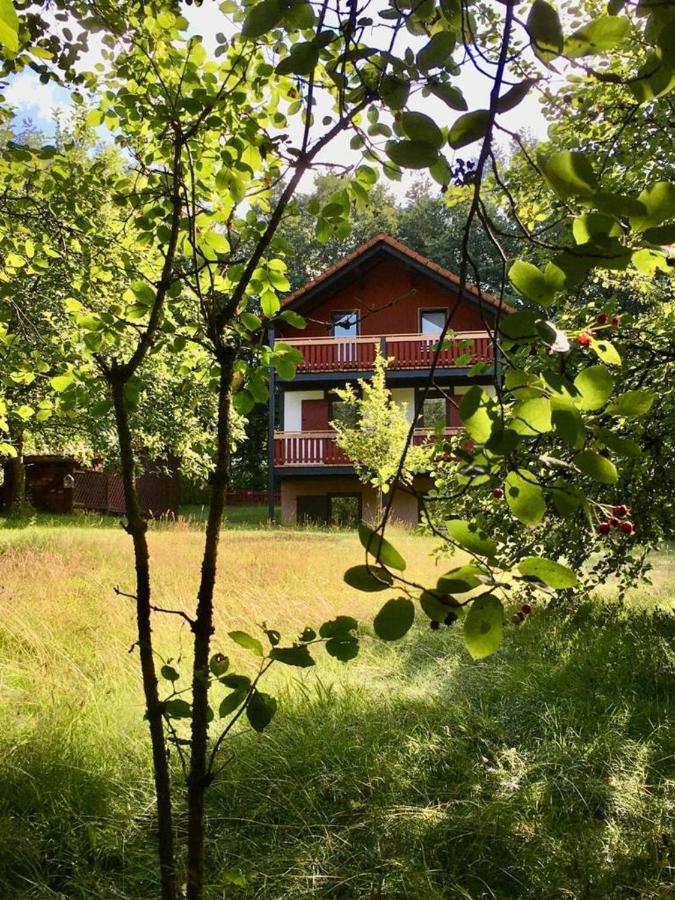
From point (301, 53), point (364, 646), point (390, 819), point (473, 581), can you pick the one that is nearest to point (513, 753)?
point (390, 819)

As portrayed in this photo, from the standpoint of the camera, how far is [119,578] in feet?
22.2

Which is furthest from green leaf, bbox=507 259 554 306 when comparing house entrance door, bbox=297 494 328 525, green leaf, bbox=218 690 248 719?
house entrance door, bbox=297 494 328 525

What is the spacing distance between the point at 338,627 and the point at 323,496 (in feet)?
57.4

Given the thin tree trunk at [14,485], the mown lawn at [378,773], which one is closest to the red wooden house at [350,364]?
the thin tree trunk at [14,485]

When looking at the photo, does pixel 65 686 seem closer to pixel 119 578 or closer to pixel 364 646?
pixel 364 646

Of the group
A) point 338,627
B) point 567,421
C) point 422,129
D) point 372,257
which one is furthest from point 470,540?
point 372,257

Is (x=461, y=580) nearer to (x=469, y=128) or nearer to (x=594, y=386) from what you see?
(x=594, y=386)

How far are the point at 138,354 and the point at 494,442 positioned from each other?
34.9 inches

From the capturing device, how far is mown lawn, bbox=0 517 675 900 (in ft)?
6.77

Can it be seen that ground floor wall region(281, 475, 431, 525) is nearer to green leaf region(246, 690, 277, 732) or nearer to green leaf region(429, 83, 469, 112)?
green leaf region(246, 690, 277, 732)

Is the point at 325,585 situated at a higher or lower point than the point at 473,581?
lower

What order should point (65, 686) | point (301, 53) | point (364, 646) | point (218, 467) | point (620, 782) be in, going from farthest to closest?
point (364, 646) → point (65, 686) → point (620, 782) → point (218, 467) → point (301, 53)

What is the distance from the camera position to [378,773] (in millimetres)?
2701

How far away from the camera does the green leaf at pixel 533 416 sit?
0.55m
